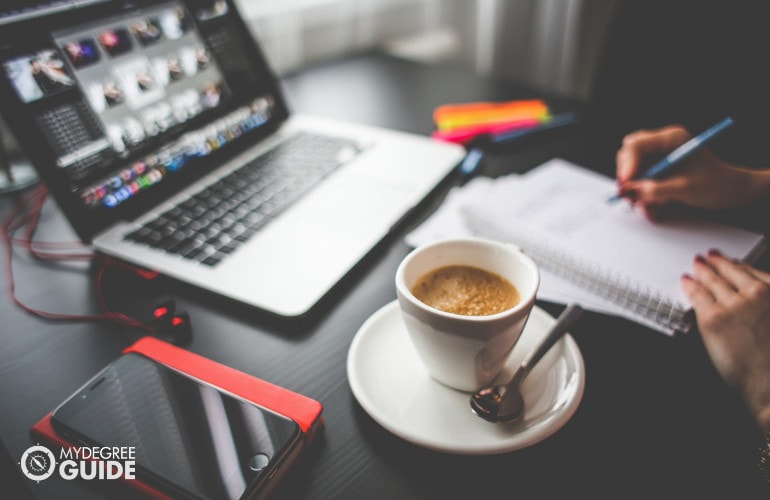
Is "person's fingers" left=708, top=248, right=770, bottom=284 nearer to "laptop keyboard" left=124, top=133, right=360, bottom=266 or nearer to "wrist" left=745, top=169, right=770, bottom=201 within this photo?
"wrist" left=745, top=169, right=770, bottom=201

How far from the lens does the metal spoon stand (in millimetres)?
430

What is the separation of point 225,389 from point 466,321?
22 cm

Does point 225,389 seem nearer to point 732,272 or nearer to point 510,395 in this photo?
point 510,395

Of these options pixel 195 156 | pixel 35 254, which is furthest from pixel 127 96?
pixel 35 254

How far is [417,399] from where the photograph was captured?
45 centimetres

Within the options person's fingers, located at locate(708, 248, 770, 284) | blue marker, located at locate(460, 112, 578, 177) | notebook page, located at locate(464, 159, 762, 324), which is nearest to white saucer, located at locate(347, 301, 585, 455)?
notebook page, located at locate(464, 159, 762, 324)

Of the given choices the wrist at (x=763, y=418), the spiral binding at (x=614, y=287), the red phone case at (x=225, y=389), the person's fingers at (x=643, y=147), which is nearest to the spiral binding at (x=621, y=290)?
the spiral binding at (x=614, y=287)

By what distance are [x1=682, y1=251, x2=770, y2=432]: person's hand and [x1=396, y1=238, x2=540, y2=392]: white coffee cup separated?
21 cm

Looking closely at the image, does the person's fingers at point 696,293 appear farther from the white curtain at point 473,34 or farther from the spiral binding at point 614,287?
the white curtain at point 473,34

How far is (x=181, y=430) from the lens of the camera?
0.41m

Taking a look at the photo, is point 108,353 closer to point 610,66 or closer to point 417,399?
point 417,399

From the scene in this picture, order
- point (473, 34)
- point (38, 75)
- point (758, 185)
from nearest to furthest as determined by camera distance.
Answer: point (38, 75) < point (758, 185) < point (473, 34)

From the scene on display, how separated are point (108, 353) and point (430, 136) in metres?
0.62

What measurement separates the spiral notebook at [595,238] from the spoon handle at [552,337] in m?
0.08
